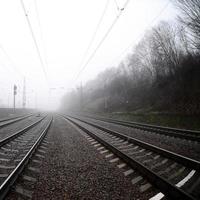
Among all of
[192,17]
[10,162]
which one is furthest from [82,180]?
[192,17]

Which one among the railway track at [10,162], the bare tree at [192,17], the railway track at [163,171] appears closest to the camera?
the railway track at [163,171]

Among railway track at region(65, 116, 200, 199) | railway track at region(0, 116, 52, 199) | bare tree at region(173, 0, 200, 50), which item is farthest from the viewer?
bare tree at region(173, 0, 200, 50)

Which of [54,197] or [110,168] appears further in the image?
[110,168]

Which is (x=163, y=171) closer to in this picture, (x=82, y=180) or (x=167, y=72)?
(x=82, y=180)

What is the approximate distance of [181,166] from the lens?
5.93 meters

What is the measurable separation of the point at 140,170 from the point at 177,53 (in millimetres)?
32297

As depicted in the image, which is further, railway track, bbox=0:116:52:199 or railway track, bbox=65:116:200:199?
railway track, bbox=0:116:52:199

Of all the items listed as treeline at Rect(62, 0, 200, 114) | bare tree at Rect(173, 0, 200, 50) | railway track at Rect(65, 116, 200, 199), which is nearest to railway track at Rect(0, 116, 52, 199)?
railway track at Rect(65, 116, 200, 199)

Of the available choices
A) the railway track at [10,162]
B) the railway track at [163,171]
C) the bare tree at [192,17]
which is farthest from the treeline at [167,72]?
the railway track at [10,162]

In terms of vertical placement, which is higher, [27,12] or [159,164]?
[27,12]

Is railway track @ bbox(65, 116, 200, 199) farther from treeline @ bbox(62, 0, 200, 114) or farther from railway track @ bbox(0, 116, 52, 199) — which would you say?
treeline @ bbox(62, 0, 200, 114)

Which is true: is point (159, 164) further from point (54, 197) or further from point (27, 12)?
point (27, 12)

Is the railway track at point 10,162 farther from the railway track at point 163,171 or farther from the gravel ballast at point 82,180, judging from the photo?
the railway track at point 163,171

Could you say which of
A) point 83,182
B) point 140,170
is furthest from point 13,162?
point 140,170
